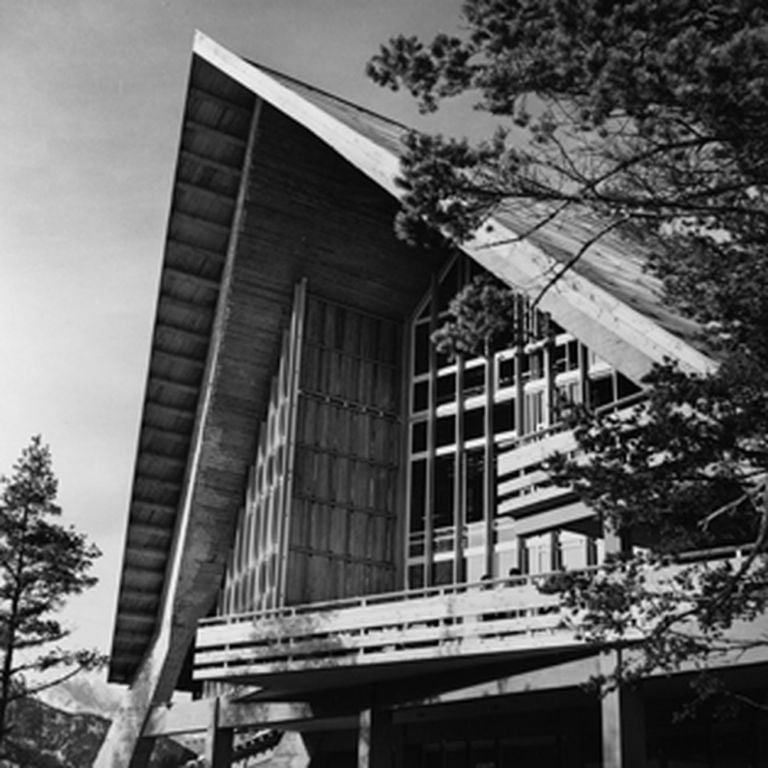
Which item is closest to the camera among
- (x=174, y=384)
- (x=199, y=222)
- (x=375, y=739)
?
(x=375, y=739)

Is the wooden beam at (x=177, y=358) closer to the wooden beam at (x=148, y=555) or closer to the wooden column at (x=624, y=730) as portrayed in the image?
the wooden beam at (x=148, y=555)

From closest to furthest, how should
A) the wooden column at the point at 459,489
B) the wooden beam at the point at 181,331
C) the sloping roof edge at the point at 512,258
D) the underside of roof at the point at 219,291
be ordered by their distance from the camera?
the sloping roof edge at the point at 512,258 < the wooden column at the point at 459,489 < the underside of roof at the point at 219,291 < the wooden beam at the point at 181,331

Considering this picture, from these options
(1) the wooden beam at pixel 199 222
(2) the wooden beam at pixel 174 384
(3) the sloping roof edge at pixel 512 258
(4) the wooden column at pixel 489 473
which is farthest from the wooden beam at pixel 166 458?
(3) the sloping roof edge at pixel 512 258

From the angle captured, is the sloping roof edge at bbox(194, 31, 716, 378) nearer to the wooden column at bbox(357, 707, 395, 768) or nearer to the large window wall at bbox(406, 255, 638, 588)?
the large window wall at bbox(406, 255, 638, 588)

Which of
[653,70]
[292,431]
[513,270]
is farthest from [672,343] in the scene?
[292,431]

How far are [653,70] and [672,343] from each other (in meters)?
6.15

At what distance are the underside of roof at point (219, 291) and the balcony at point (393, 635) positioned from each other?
7322 mm

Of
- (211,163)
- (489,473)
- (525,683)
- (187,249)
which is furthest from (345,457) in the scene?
(525,683)

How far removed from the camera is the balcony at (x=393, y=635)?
1781cm

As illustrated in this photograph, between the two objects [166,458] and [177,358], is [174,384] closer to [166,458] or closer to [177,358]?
[177,358]

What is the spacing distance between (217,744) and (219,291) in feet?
35.2

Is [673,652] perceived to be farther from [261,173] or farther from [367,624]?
[261,173]

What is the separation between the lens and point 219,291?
29578 millimetres

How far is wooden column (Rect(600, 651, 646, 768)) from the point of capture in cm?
1617
